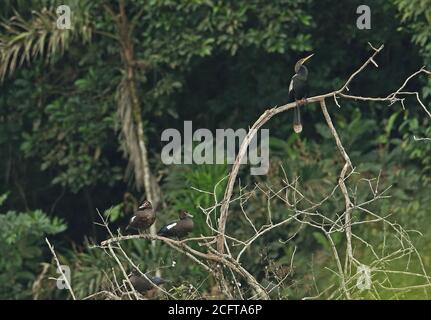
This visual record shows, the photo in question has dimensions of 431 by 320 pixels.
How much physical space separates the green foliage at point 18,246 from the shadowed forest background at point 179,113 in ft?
0.04

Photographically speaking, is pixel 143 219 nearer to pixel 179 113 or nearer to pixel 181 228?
pixel 181 228

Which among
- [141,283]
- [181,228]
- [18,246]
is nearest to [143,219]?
[181,228]

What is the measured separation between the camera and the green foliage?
436 inches

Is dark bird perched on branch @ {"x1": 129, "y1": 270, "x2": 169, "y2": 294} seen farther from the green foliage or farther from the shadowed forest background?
the green foliage

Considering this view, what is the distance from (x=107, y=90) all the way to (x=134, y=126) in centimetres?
45

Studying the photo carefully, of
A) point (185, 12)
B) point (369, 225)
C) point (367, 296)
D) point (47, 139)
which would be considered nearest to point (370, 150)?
point (369, 225)

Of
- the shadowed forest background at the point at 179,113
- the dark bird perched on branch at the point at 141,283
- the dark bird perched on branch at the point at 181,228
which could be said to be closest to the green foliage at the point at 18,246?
the shadowed forest background at the point at 179,113

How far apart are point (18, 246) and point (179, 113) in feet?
6.11

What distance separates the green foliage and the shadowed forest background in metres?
0.01

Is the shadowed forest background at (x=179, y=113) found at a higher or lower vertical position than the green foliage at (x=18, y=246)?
higher

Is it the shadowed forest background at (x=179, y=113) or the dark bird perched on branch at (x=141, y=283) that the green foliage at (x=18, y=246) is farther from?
the dark bird perched on branch at (x=141, y=283)

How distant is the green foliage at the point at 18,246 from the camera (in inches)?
436

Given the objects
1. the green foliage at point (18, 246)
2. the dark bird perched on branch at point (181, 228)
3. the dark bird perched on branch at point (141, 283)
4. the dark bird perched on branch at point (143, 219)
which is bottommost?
the green foliage at point (18, 246)

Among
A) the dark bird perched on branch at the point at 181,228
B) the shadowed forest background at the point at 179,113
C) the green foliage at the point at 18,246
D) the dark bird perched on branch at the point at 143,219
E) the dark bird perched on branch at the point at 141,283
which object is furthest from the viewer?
the green foliage at the point at 18,246
